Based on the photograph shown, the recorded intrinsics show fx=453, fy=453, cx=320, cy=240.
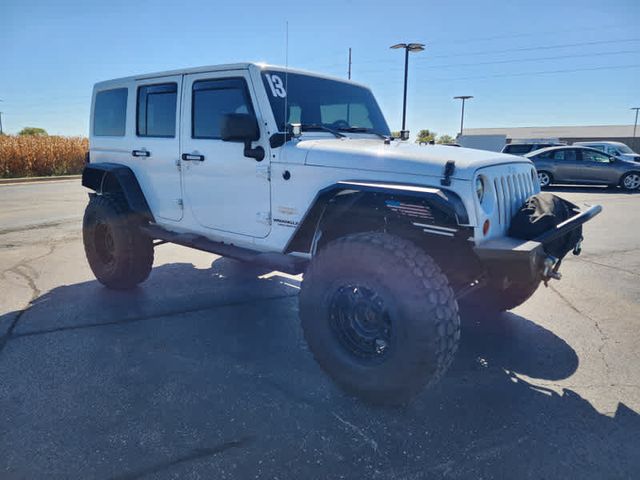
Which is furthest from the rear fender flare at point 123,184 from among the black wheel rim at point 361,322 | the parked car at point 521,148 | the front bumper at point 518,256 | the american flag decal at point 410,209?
the parked car at point 521,148

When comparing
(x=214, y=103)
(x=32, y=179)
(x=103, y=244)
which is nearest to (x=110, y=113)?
(x=103, y=244)

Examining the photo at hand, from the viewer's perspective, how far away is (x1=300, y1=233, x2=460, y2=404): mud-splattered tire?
2516 millimetres

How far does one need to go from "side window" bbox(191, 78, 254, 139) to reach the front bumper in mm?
2039

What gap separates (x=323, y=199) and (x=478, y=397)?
163 cm

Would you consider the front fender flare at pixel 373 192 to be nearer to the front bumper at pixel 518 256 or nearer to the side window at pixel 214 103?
the front bumper at pixel 518 256

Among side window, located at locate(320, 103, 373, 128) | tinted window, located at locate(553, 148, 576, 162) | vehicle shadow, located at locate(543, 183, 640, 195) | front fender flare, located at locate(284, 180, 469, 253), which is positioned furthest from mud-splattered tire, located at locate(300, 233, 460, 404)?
tinted window, located at locate(553, 148, 576, 162)

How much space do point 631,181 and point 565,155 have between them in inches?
84.0

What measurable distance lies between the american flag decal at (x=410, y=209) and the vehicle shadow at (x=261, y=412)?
3.85ft

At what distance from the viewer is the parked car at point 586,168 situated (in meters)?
14.6

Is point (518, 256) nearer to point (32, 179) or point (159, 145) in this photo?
point (159, 145)

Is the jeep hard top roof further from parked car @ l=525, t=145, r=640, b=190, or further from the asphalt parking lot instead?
parked car @ l=525, t=145, r=640, b=190

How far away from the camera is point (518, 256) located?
2.49 meters

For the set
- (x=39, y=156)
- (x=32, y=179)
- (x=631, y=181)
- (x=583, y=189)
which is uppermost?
(x=39, y=156)

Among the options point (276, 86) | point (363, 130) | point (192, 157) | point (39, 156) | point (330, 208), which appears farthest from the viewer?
Answer: point (39, 156)
